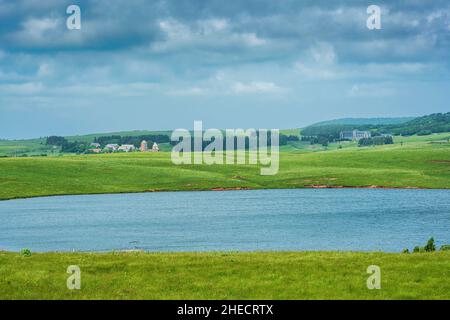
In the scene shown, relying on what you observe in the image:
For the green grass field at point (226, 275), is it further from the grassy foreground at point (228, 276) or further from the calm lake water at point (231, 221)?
the calm lake water at point (231, 221)

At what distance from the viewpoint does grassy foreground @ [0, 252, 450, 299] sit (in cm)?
2428

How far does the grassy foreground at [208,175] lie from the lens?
436 ft

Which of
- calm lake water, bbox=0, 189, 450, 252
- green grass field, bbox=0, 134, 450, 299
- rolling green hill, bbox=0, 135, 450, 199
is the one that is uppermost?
green grass field, bbox=0, 134, 450, 299

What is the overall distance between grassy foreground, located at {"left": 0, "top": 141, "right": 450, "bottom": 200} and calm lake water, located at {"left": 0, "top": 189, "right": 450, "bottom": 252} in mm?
14746

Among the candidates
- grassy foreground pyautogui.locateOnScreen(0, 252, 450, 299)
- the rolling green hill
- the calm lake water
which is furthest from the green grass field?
the rolling green hill

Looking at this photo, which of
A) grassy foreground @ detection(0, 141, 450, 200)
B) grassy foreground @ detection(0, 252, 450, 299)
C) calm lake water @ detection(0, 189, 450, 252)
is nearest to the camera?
grassy foreground @ detection(0, 252, 450, 299)

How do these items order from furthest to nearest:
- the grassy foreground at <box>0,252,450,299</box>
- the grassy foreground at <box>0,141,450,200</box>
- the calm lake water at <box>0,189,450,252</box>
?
1. the grassy foreground at <box>0,141,450,200</box>
2. the calm lake water at <box>0,189,450,252</box>
3. the grassy foreground at <box>0,252,450,299</box>

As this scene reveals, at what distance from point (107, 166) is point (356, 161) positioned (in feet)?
208

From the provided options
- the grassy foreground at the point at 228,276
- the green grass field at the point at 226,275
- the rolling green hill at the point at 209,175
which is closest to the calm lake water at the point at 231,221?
the rolling green hill at the point at 209,175

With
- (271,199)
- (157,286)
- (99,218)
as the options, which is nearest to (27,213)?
(99,218)

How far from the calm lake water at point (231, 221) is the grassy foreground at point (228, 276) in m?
18.3

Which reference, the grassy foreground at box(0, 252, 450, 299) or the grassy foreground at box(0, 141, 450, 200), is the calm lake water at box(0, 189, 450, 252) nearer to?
the grassy foreground at box(0, 141, 450, 200)

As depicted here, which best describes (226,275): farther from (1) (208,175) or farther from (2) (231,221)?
(1) (208,175)
